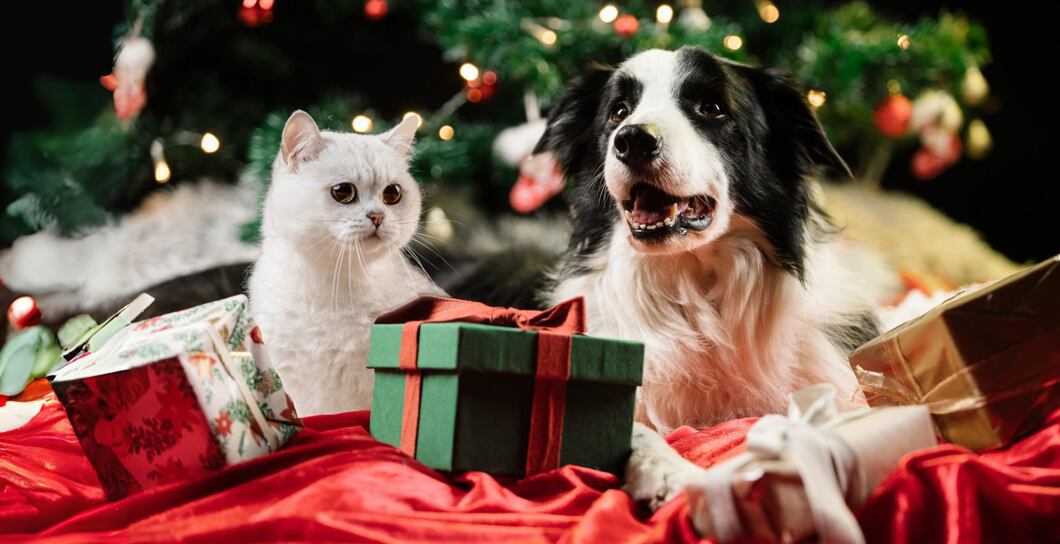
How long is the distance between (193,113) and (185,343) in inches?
58.8

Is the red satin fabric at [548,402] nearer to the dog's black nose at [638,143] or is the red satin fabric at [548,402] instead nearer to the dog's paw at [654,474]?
the dog's paw at [654,474]

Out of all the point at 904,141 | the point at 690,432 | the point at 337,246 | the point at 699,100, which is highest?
the point at 904,141

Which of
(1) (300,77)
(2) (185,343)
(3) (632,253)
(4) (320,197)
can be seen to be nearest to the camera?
(2) (185,343)

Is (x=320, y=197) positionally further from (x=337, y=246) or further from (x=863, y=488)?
(x=863, y=488)

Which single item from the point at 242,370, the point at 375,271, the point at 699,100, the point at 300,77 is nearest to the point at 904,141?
the point at 699,100

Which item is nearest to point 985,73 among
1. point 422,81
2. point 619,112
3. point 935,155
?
point 935,155

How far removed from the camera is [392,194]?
127 cm

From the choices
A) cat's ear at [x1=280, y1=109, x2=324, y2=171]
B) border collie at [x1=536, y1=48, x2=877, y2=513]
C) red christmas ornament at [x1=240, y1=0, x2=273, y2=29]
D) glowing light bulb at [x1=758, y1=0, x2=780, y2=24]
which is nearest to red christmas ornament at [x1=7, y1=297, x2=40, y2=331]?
red christmas ornament at [x1=240, y1=0, x2=273, y2=29]

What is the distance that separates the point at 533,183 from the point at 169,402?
130cm

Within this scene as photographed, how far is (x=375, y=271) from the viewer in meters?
1.30

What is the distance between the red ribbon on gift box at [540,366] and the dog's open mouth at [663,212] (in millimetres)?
247

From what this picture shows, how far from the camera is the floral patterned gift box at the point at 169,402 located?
3.24ft

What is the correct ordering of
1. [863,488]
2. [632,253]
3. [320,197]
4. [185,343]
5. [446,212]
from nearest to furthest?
[863,488] → [185,343] → [320,197] → [632,253] → [446,212]

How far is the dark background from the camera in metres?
2.25
